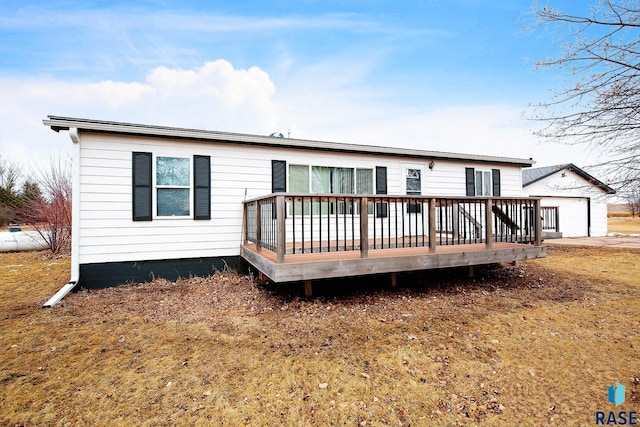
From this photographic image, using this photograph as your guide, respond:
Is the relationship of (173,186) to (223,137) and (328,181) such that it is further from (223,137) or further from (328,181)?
(328,181)

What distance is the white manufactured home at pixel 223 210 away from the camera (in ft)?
16.7

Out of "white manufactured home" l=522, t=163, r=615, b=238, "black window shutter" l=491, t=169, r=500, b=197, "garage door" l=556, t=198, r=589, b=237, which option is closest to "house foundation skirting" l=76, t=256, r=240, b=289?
"black window shutter" l=491, t=169, r=500, b=197

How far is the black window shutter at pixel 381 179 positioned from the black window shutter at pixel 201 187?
412 centimetres

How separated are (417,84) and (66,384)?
13621mm

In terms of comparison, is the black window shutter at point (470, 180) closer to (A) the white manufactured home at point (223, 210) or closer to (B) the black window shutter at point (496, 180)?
(B) the black window shutter at point (496, 180)

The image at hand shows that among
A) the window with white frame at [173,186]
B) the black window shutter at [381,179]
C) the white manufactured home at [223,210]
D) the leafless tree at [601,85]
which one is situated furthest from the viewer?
the black window shutter at [381,179]

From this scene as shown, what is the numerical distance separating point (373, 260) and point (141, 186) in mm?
4636

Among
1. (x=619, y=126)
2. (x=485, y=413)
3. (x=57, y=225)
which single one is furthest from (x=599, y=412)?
(x=57, y=225)

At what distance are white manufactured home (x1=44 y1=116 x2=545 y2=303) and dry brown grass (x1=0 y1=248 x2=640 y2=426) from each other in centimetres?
67

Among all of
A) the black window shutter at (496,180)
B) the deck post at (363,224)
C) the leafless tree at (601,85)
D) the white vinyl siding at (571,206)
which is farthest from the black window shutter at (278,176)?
the white vinyl siding at (571,206)

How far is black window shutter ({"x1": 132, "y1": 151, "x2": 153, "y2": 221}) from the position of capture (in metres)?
5.85

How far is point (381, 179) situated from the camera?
26.1 ft

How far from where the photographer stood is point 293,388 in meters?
2.75

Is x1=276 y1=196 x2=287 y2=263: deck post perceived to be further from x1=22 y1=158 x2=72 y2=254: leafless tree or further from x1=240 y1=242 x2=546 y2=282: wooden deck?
x1=22 y1=158 x2=72 y2=254: leafless tree
